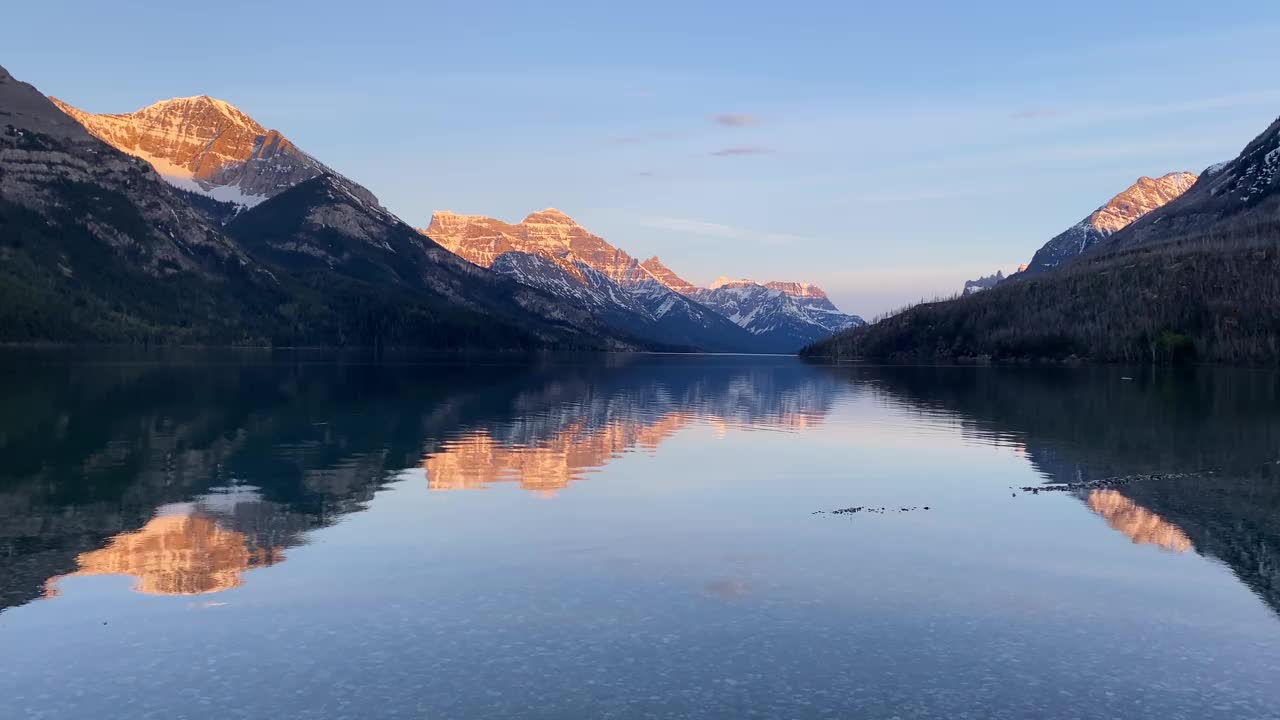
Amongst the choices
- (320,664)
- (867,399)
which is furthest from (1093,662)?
(867,399)

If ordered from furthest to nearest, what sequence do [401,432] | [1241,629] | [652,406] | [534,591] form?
[652,406]
[401,432]
[534,591]
[1241,629]

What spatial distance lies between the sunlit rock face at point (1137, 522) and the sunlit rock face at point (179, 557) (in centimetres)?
2922

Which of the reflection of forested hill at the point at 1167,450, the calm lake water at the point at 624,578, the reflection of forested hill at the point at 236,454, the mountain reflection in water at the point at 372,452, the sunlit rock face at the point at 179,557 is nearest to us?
the calm lake water at the point at 624,578

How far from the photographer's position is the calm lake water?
20469 millimetres

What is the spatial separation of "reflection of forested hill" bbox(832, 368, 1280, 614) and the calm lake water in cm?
31

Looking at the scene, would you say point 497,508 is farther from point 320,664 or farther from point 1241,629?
point 1241,629

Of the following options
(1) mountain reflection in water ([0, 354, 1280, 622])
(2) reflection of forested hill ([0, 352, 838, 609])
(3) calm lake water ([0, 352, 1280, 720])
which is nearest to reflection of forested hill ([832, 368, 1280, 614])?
(1) mountain reflection in water ([0, 354, 1280, 622])

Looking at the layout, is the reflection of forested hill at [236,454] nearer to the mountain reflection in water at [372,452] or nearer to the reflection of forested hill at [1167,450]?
the mountain reflection in water at [372,452]

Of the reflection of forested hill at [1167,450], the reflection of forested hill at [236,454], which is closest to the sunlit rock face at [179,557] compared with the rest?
the reflection of forested hill at [236,454]

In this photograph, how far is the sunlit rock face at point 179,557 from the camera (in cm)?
2830

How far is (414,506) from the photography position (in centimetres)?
4156

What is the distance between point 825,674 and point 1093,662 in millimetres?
6112

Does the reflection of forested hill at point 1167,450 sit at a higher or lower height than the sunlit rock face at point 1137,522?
higher

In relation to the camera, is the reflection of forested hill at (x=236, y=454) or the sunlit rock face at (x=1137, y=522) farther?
the sunlit rock face at (x=1137, y=522)
